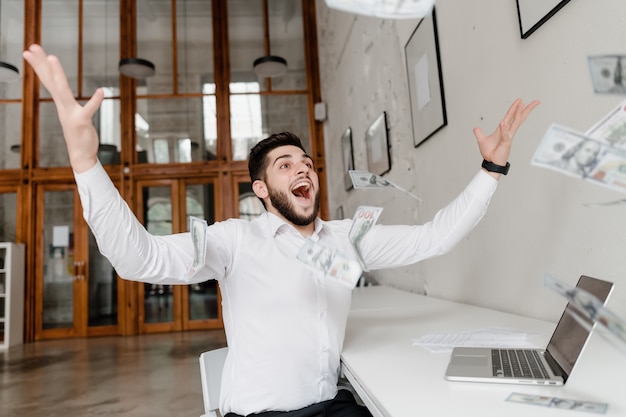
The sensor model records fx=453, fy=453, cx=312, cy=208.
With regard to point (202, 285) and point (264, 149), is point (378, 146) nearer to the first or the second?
point (264, 149)

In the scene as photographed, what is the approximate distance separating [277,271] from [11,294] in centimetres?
526

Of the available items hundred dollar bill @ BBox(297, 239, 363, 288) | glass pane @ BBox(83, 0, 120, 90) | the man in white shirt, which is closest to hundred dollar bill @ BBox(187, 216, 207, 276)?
the man in white shirt

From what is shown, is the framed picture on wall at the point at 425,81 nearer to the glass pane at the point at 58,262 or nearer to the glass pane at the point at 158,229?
the glass pane at the point at 158,229

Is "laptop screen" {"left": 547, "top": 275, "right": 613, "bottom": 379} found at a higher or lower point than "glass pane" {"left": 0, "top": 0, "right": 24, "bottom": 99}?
lower

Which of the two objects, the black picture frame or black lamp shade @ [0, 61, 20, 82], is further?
black lamp shade @ [0, 61, 20, 82]

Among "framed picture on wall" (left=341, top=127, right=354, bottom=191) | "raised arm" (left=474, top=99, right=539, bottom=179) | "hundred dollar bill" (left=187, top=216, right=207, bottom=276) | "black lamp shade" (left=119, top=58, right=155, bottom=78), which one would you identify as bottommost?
"hundred dollar bill" (left=187, top=216, right=207, bottom=276)

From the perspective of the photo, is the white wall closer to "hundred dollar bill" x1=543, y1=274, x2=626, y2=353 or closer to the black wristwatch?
the black wristwatch

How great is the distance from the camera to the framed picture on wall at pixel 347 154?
4.48 m

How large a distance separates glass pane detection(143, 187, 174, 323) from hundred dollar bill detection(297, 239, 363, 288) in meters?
5.15

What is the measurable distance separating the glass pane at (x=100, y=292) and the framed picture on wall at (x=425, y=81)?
15.1 feet

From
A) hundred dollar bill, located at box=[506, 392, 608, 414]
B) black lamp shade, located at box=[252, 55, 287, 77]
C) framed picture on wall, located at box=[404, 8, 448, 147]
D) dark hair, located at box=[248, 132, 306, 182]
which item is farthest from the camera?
black lamp shade, located at box=[252, 55, 287, 77]

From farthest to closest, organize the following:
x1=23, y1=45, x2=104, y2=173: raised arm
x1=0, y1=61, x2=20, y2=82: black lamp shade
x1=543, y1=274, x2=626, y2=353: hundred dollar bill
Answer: x1=0, y1=61, x2=20, y2=82: black lamp shade < x1=23, y1=45, x2=104, y2=173: raised arm < x1=543, y1=274, x2=626, y2=353: hundred dollar bill

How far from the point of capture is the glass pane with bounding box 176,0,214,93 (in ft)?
20.2

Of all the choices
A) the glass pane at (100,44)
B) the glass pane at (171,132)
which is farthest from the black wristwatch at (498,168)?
the glass pane at (100,44)
